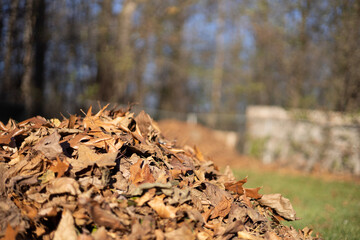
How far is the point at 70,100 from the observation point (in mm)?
12719

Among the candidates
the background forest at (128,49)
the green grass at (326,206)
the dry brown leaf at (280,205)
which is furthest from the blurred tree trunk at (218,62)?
the dry brown leaf at (280,205)

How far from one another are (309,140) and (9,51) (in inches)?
439

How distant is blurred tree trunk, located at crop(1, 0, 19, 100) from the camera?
8.26 metres

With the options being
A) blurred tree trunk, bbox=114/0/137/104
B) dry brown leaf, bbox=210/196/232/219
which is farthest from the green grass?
blurred tree trunk, bbox=114/0/137/104

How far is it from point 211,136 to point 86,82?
7.03 meters

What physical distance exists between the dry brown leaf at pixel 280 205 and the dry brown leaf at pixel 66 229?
1.76 m

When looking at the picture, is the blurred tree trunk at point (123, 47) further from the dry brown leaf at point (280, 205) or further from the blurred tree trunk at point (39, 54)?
the dry brown leaf at point (280, 205)

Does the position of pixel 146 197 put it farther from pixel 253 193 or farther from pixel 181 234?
pixel 253 193

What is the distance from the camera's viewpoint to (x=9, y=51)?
27.6 feet

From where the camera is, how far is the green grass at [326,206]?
3.98 m

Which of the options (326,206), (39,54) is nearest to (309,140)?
(326,206)

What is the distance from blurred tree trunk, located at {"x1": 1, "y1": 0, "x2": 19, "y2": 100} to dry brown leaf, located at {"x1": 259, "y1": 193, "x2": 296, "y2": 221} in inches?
325

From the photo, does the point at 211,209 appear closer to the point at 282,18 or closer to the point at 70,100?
the point at 70,100

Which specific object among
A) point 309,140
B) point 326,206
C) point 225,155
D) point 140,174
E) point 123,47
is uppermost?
point 123,47
